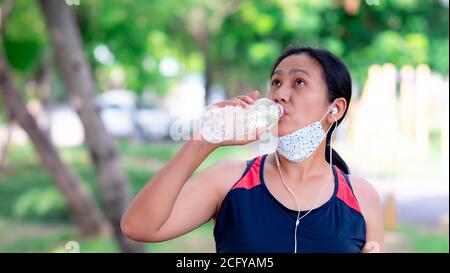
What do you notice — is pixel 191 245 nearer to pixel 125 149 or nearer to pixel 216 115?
pixel 216 115

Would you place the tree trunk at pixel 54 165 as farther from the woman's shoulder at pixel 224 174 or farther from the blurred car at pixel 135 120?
the blurred car at pixel 135 120

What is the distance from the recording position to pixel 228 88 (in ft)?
49.3

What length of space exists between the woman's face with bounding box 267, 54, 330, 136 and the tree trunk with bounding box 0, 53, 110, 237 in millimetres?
4474

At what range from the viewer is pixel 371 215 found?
1673 mm

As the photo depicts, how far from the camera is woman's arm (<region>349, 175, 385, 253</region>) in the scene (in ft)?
5.43

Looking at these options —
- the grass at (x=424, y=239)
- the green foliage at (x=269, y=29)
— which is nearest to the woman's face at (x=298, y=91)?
the grass at (x=424, y=239)

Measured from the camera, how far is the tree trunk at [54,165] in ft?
19.6

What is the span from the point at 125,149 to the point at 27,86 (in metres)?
2.72

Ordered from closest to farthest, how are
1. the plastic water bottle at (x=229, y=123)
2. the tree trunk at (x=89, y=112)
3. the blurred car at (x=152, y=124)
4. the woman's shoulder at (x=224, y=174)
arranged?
the plastic water bottle at (x=229, y=123)
the woman's shoulder at (x=224, y=174)
the tree trunk at (x=89, y=112)
the blurred car at (x=152, y=124)

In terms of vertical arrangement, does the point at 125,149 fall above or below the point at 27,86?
below

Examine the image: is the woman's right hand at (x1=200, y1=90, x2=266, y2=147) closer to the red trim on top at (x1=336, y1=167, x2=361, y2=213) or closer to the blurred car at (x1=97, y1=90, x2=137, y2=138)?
the red trim on top at (x1=336, y1=167, x2=361, y2=213)

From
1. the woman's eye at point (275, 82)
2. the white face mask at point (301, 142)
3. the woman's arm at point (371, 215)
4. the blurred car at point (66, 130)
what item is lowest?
the blurred car at point (66, 130)

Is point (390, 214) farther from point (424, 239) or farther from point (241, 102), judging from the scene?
point (241, 102)
